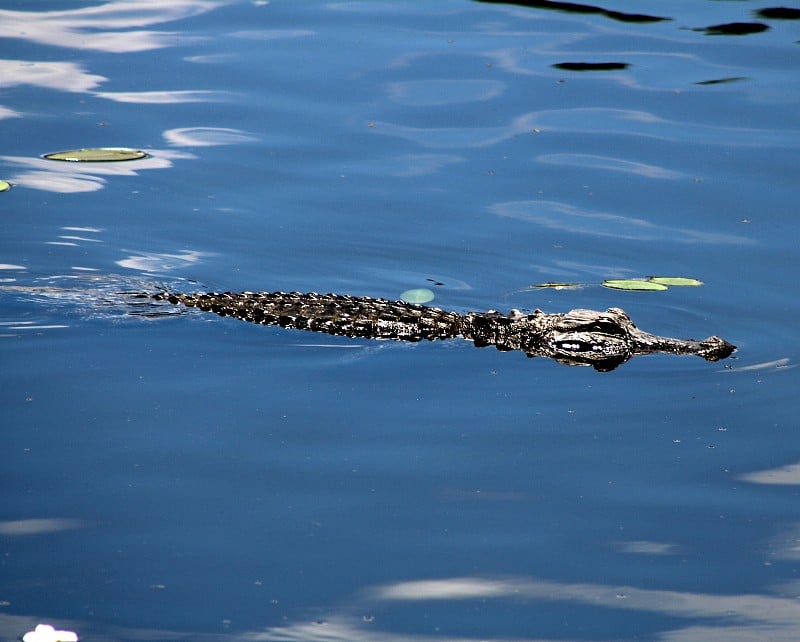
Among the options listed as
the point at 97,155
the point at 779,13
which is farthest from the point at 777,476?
the point at 779,13

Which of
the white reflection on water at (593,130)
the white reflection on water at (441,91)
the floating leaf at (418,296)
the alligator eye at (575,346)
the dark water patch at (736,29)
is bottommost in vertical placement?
the alligator eye at (575,346)

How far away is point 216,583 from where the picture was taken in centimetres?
562

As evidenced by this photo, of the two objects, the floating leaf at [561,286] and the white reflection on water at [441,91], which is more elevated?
the white reflection on water at [441,91]

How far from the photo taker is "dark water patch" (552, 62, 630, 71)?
17.1 meters

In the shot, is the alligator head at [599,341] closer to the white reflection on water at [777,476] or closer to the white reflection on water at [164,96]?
the white reflection on water at [777,476]

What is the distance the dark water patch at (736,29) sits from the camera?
18562mm

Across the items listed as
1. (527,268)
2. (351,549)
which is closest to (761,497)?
(351,549)

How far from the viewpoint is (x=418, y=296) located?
34.7 feet

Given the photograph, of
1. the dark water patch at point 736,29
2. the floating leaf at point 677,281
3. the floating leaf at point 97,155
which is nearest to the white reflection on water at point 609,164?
the floating leaf at point 677,281

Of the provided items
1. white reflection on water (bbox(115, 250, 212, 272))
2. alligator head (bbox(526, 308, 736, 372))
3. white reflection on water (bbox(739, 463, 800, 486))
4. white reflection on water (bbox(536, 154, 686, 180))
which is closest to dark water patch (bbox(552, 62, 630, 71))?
white reflection on water (bbox(536, 154, 686, 180))

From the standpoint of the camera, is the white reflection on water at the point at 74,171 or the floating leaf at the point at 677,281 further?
the white reflection on water at the point at 74,171

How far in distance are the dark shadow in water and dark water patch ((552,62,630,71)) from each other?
2.35 m

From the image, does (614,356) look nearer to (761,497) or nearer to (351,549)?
(761,497)

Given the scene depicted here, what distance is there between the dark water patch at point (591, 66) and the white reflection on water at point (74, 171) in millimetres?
6186
